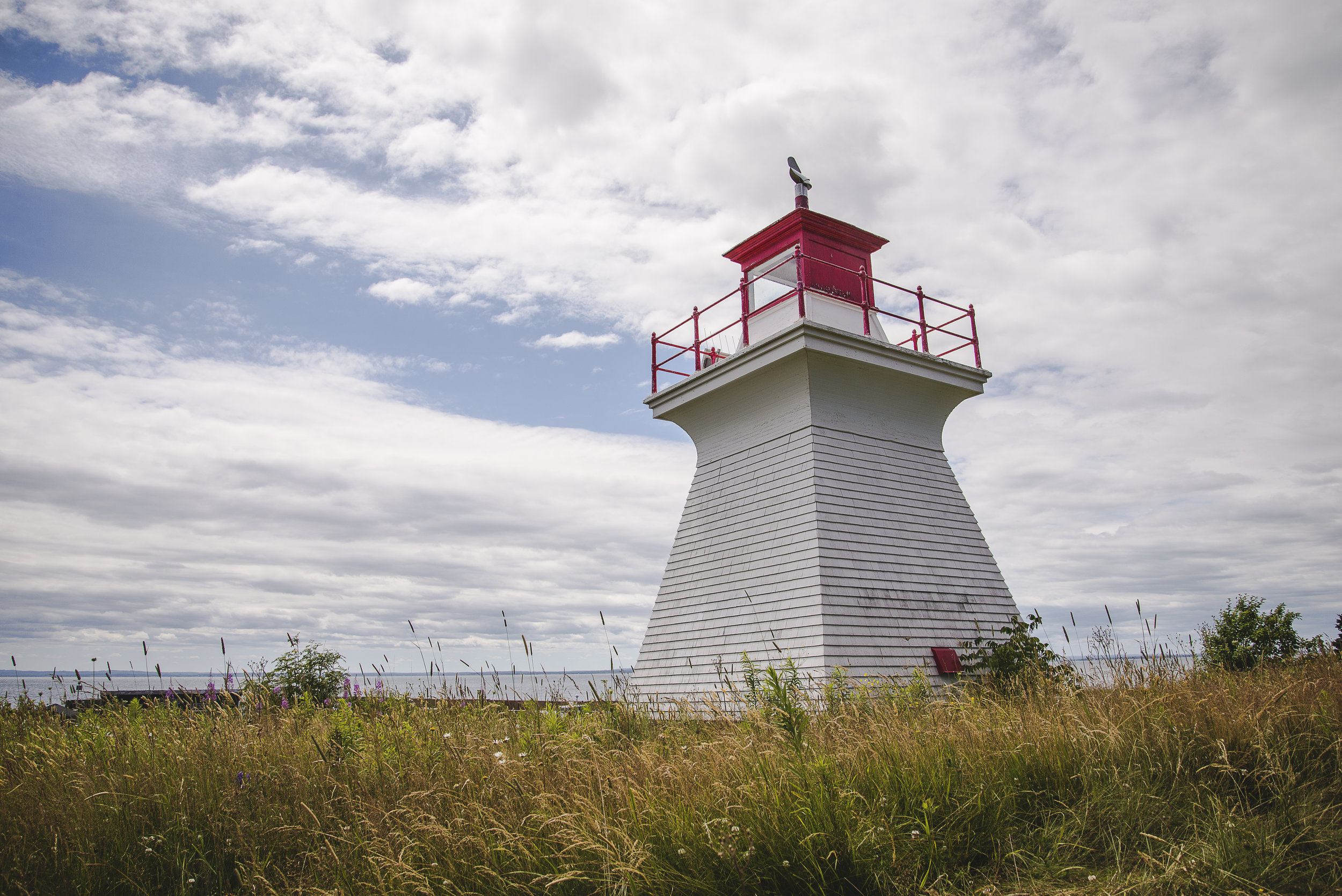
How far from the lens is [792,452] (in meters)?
11.8

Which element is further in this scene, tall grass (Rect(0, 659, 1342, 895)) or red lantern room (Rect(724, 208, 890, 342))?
red lantern room (Rect(724, 208, 890, 342))

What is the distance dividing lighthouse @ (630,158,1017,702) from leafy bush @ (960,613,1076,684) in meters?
0.41

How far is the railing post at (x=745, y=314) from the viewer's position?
1323 centimetres

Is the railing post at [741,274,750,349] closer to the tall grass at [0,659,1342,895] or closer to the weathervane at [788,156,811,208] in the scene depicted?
the weathervane at [788,156,811,208]

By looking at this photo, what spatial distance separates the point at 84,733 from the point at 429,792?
4.51m

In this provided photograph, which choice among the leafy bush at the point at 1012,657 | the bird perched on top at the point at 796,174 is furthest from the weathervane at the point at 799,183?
the leafy bush at the point at 1012,657

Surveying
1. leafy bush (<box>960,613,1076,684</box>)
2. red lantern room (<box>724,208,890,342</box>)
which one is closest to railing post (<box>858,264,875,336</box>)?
red lantern room (<box>724,208,890,342</box>)

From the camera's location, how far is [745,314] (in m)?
13.8

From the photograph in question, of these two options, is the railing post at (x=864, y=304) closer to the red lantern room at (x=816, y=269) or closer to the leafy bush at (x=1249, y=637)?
the red lantern room at (x=816, y=269)

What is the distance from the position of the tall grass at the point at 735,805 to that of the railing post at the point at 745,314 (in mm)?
8071

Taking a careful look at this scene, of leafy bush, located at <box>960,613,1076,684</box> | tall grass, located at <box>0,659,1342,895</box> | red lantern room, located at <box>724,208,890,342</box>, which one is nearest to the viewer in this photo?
tall grass, located at <box>0,659,1342,895</box>

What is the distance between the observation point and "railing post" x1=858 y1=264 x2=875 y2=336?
43.5 feet

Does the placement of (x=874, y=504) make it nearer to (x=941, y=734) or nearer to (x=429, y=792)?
(x=941, y=734)

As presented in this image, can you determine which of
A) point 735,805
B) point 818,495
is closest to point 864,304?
point 818,495
